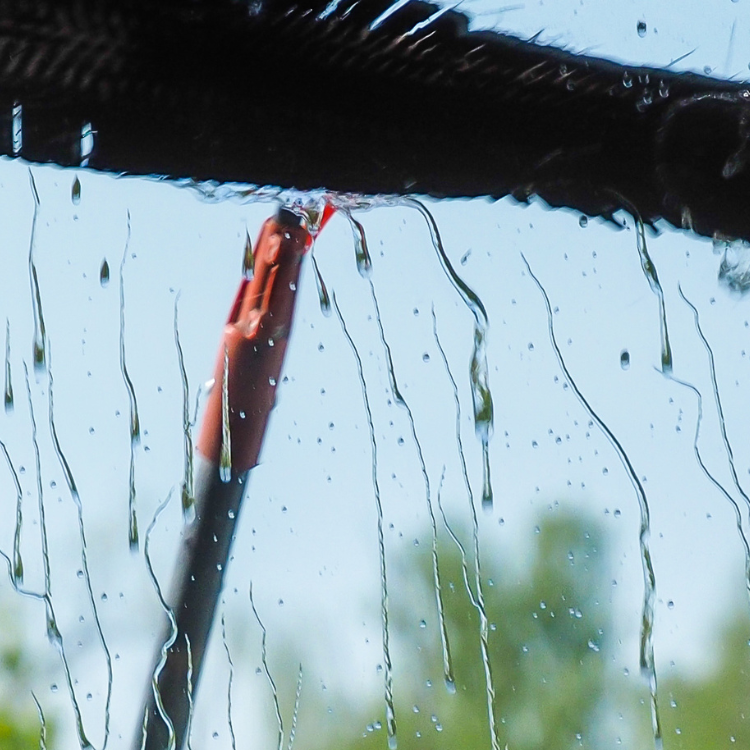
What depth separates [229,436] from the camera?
1.24 metres

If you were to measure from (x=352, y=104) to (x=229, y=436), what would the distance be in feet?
1.75

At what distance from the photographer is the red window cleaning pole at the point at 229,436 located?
1196 mm

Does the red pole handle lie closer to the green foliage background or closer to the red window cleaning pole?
the red window cleaning pole

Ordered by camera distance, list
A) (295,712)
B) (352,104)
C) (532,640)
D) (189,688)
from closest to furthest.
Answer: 1. (352,104)
2. (189,688)
3. (295,712)
4. (532,640)

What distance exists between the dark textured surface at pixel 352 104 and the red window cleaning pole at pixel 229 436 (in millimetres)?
312

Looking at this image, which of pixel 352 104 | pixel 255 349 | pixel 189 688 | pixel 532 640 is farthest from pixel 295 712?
pixel 352 104

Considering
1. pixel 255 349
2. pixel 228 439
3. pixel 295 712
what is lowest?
pixel 295 712

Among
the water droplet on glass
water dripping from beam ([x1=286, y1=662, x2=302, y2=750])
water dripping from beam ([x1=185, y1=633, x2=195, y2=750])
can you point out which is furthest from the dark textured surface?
water dripping from beam ([x1=286, y1=662, x2=302, y2=750])

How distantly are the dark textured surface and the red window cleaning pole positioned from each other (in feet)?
1.02

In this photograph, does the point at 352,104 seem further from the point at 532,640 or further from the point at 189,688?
the point at 532,640

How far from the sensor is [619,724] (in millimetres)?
1499

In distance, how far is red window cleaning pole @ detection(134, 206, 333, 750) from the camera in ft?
3.92

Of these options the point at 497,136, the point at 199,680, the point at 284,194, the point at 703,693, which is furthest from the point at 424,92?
the point at 703,693

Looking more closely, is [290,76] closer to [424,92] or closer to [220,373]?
[424,92]
